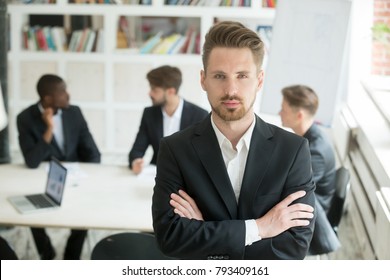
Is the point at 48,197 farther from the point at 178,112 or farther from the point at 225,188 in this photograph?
the point at 225,188

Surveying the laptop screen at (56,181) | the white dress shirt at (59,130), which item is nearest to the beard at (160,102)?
the white dress shirt at (59,130)

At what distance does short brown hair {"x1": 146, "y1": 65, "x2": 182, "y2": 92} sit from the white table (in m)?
0.55

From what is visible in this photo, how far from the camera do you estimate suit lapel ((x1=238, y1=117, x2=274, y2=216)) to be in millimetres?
1839

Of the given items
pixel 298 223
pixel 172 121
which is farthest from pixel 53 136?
pixel 298 223

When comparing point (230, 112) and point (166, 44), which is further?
point (166, 44)

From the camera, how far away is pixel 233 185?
187 cm

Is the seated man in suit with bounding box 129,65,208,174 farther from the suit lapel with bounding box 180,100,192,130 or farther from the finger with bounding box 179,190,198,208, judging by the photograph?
the finger with bounding box 179,190,198,208

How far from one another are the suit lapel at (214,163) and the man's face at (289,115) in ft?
2.50

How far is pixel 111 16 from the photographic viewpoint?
190 inches

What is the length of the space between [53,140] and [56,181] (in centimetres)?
63

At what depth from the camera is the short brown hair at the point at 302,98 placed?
2850 mm

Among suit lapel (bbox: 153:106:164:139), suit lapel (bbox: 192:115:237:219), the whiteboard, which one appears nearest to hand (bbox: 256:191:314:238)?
suit lapel (bbox: 192:115:237:219)

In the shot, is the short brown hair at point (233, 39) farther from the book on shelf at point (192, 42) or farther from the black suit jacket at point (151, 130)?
the book on shelf at point (192, 42)
